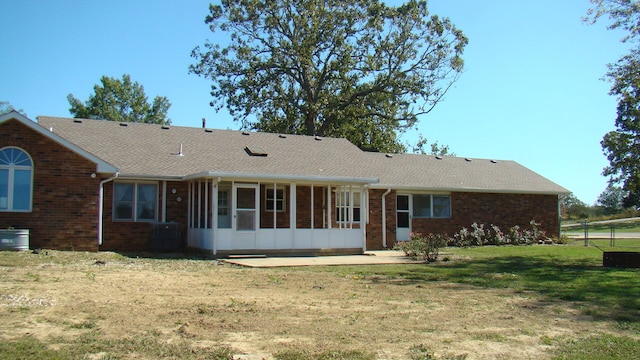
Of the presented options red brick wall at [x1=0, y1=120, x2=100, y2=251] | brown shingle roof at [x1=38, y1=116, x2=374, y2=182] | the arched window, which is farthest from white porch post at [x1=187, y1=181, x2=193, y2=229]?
the arched window

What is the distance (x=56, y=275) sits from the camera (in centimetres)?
1247

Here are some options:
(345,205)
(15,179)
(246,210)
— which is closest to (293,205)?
(246,210)

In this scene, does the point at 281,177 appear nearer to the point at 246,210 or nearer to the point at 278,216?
the point at 246,210

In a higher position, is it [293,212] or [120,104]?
[120,104]

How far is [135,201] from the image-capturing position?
2028cm

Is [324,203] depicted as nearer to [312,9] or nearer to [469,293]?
[469,293]

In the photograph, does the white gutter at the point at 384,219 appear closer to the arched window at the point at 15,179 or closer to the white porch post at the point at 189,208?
the white porch post at the point at 189,208

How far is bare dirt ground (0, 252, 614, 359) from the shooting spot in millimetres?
7461

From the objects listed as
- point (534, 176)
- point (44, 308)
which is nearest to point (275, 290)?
point (44, 308)

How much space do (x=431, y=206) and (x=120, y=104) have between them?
4131 centimetres

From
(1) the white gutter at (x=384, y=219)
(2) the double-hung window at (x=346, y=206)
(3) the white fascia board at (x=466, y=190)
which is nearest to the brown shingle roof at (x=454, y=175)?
(3) the white fascia board at (x=466, y=190)

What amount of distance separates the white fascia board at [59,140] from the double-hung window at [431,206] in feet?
41.9

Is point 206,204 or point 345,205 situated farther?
point 345,205

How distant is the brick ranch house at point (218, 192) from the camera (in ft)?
58.6
